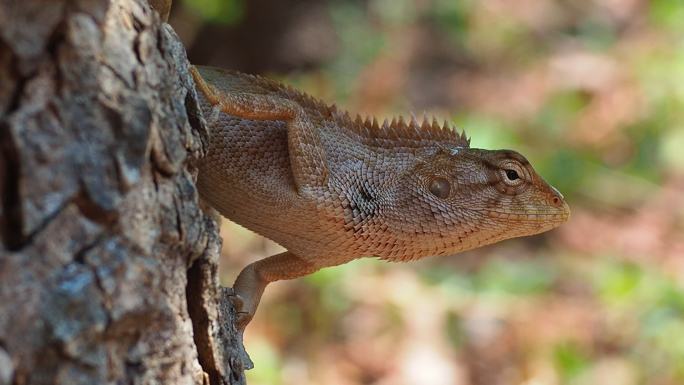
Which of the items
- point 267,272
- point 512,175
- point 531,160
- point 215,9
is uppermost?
point 215,9

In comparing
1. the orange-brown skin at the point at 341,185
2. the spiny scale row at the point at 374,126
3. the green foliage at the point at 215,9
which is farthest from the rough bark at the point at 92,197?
the green foliage at the point at 215,9

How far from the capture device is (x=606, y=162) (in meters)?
10.1

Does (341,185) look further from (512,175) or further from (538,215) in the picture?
(538,215)

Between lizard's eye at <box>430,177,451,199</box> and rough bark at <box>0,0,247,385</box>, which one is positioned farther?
lizard's eye at <box>430,177,451,199</box>

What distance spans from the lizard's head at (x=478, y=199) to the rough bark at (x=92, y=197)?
4.28ft

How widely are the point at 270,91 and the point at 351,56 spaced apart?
22.7 ft

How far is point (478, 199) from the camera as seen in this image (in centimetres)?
355

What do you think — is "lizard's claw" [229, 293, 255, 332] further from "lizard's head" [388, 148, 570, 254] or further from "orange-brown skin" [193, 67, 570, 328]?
"lizard's head" [388, 148, 570, 254]

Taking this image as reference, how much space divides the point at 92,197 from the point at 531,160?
25.5ft

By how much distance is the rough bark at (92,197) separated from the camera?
1919mm

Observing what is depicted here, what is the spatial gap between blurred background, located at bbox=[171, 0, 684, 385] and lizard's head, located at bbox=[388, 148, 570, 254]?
285 cm

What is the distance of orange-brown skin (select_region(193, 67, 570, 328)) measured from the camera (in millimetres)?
3174

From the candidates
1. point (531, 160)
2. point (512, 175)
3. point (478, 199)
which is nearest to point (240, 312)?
point (478, 199)

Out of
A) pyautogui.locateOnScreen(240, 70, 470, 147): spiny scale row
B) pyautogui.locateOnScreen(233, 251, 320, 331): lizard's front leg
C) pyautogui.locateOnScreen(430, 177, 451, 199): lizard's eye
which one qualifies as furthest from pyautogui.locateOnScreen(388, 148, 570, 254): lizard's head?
pyautogui.locateOnScreen(233, 251, 320, 331): lizard's front leg
